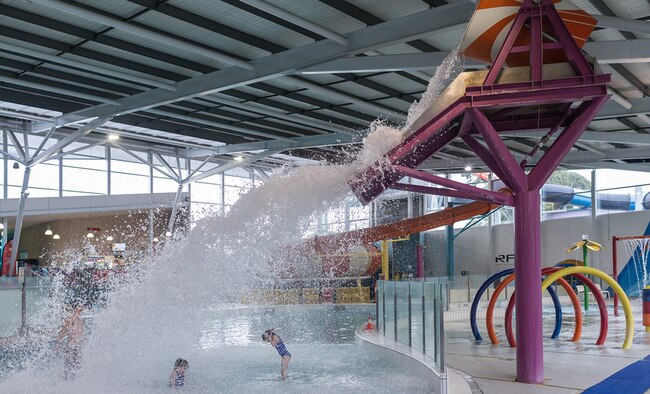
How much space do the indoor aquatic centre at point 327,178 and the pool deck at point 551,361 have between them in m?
0.07

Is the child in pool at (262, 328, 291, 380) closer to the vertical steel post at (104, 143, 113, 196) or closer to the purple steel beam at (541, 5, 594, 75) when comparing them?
the purple steel beam at (541, 5, 594, 75)

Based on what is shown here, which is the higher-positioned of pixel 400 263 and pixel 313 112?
pixel 313 112

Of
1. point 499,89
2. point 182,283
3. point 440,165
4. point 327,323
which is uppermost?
point 440,165

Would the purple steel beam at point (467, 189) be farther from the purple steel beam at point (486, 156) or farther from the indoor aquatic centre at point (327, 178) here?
the purple steel beam at point (486, 156)

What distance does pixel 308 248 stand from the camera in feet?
60.0

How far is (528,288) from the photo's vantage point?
8727mm

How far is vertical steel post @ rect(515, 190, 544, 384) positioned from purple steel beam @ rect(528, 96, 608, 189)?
0.70 ft

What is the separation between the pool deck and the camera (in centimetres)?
838

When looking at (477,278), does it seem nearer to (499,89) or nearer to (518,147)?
(518,147)

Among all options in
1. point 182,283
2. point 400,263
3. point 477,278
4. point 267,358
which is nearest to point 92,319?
point 182,283

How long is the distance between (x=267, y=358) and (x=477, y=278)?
40.6ft

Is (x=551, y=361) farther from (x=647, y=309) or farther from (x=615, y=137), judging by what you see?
(x=615, y=137)

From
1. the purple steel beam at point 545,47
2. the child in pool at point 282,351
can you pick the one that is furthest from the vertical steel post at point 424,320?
the purple steel beam at point 545,47

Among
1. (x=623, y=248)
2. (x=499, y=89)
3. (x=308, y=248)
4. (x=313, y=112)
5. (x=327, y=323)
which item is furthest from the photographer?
(x=623, y=248)
